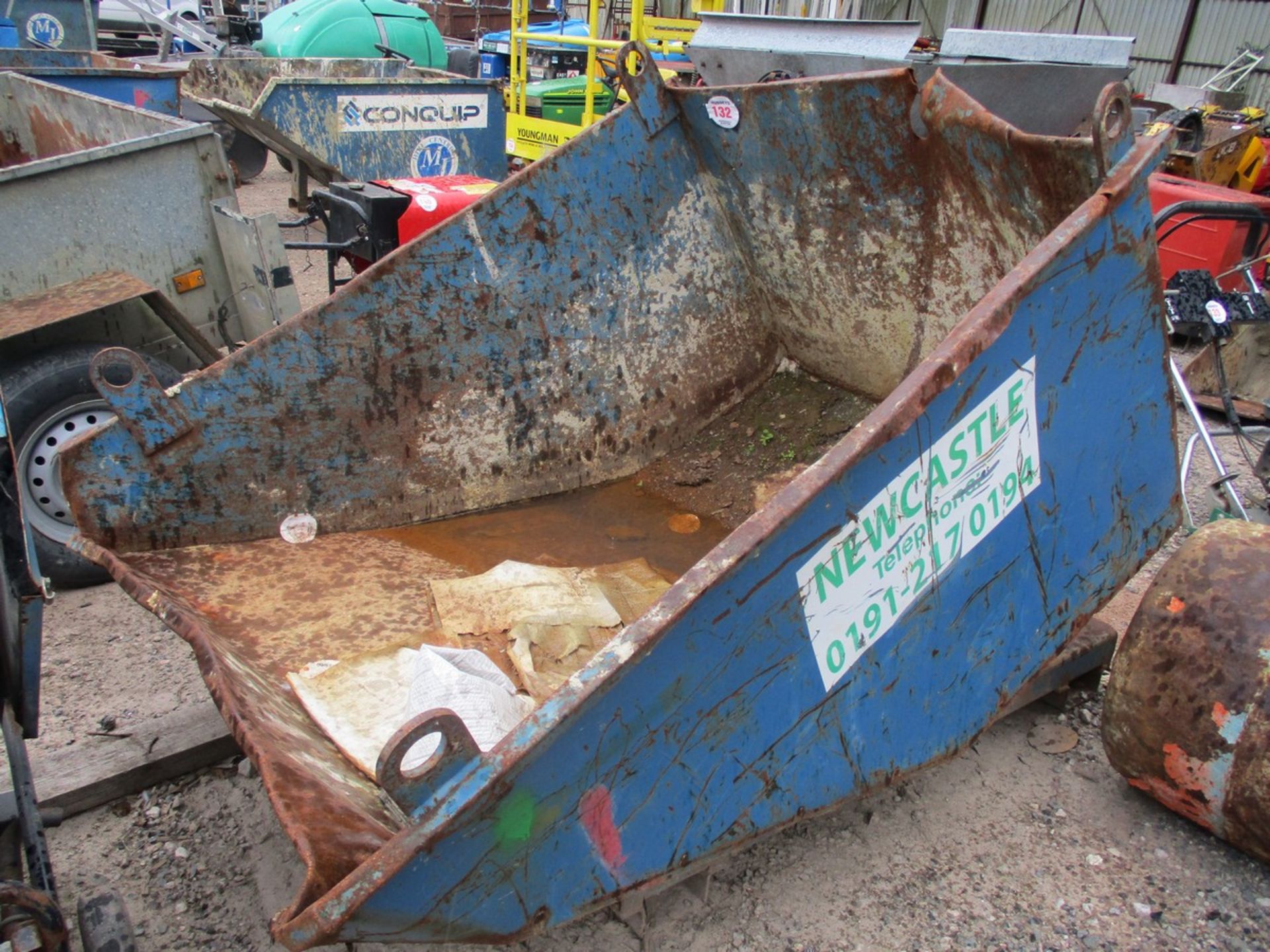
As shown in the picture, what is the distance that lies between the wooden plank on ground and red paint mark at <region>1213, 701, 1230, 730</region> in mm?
2332

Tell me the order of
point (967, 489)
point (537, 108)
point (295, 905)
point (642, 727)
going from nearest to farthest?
point (295, 905), point (642, 727), point (967, 489), point (537, 108)

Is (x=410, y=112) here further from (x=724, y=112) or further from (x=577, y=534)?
(x=577, y=534)

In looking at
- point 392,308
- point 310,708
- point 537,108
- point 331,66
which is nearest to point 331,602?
point 310,708

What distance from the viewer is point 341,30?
37.6ft

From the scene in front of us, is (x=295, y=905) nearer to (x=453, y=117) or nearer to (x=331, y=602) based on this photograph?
(x=331, y=602)

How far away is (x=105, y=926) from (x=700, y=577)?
131cm

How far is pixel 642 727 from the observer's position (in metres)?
1.43

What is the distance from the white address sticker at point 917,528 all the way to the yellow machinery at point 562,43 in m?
6.96

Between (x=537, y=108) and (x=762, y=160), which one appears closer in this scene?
(x=762, y=160)

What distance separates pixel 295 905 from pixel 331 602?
1205 millimetres

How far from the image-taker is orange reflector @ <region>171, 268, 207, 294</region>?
3.59 m

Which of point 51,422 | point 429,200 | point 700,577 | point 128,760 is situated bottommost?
point 128,760

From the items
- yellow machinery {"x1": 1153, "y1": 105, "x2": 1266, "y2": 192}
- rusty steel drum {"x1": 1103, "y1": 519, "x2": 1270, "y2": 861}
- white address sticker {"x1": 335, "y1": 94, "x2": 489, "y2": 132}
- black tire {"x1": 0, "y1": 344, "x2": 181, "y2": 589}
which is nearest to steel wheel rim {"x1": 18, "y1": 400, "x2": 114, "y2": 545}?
black tire {"x1": 0, "y1": 344, "x2": 181, "y2": 589}

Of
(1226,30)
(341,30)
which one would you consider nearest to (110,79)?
(341,30)
